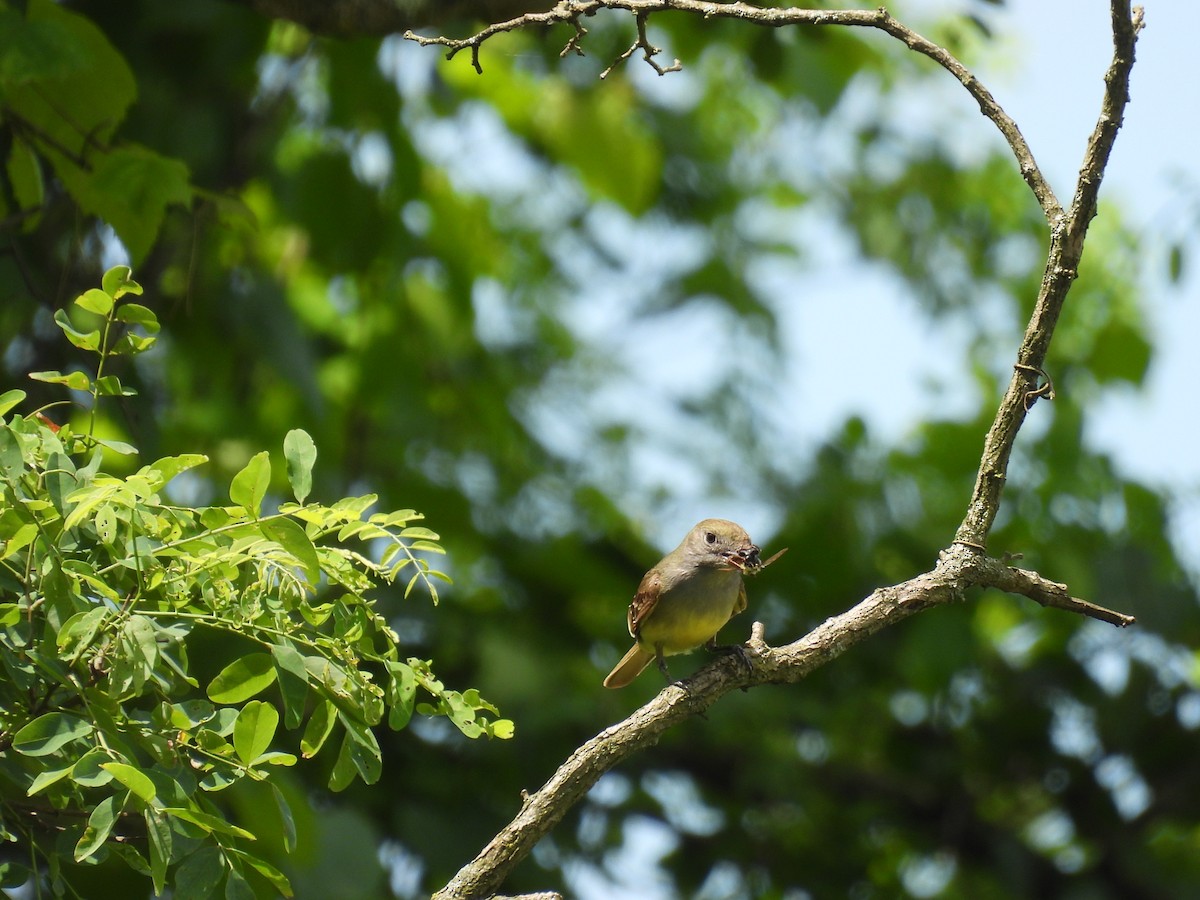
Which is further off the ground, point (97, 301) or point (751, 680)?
point (97, 301)

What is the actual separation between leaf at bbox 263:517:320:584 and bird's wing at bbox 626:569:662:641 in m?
2.35

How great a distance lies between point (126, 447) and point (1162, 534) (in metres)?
5.84

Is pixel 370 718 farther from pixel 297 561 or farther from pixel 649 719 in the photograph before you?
pixel 649 719

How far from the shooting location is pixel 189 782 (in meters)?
1.71

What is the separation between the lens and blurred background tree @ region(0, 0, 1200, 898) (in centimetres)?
475

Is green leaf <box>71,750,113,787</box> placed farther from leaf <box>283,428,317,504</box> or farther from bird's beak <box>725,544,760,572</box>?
bird's beak <box>725,544,760,572</box>

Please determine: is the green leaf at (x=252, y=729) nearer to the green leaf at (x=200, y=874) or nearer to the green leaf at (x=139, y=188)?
the green leaf at (x=200, y=874)

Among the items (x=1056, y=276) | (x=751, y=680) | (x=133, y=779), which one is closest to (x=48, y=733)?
(x=133, y=779)

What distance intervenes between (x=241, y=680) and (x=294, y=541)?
22 centimetres

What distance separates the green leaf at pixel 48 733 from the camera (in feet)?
5.13

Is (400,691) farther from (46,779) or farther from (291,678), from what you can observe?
(46,779)

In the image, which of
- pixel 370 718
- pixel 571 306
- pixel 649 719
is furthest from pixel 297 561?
pixel 571 306

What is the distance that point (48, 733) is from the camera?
159 cm

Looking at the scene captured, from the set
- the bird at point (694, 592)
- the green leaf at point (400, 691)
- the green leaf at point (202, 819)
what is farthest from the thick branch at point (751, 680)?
the bird at point (694, 592)
